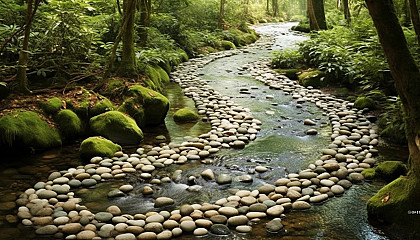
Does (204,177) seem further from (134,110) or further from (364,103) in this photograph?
(364,103)

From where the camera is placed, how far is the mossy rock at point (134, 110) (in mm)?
5683

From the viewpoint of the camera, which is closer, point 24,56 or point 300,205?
point 300,205

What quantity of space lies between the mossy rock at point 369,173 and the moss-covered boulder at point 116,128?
119 inches

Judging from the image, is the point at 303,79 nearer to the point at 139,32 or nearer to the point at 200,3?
the point at 139,32

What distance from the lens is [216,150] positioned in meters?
4.96

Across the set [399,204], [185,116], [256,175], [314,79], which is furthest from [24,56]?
[314,79]

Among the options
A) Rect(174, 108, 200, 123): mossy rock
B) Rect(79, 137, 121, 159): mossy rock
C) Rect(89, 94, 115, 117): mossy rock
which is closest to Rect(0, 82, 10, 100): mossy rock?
Rect(89, 94, 115, 117): mossy rock

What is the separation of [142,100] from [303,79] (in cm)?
459

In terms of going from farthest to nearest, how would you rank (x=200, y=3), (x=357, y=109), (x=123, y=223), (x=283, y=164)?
(x=200, y=3) → (x=357, y=109) → (x=283, y=164) → (x=123, y=223)

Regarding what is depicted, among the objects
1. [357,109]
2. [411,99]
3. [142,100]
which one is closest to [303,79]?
[357,109]

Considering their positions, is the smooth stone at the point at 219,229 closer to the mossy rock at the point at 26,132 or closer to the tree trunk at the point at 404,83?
the tree trunk at the point at 404,83

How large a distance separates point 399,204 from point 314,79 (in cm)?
601

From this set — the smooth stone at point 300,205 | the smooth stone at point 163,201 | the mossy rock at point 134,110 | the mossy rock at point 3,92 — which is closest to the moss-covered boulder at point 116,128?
the mossy rock at point 134,110

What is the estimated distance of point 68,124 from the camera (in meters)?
5.14
